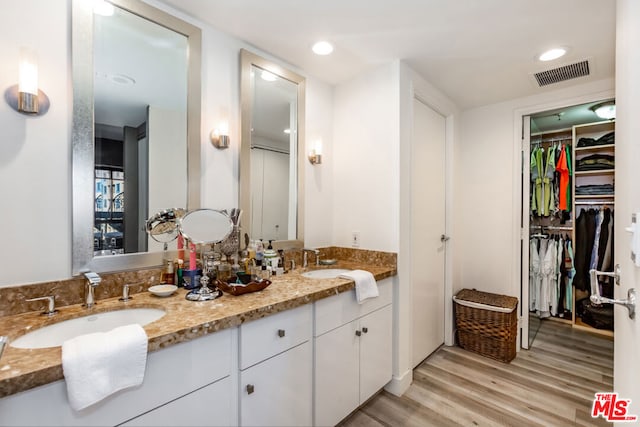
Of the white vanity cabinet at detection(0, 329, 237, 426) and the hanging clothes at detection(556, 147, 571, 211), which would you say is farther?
the hanging clothes at detection(556, 147, 571, 211)

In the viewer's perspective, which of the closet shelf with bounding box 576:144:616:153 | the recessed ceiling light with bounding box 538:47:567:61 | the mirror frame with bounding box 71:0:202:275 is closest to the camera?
the mirror frame with bounding box 71:0:202:275

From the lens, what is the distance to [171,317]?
1.14 metres

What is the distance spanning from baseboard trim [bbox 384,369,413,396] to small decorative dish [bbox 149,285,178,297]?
5.40ft

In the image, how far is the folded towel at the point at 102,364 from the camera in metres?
0.82

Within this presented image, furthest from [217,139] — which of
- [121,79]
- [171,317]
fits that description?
[171,317]

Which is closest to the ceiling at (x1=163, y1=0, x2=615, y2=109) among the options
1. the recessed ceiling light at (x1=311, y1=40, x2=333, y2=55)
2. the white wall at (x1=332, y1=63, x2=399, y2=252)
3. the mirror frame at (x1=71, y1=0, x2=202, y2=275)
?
the recessed ceiling light at (x1=311, y1=40, x2=333, y2=55)

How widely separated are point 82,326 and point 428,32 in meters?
2.31

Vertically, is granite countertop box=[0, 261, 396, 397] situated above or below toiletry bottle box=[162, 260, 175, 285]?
below

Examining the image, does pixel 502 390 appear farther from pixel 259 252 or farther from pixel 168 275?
pixel 168 275

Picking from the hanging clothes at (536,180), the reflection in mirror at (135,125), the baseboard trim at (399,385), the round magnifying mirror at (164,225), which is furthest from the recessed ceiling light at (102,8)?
the hanging clothes at (536,180)

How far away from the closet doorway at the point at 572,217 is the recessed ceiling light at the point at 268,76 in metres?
2.75

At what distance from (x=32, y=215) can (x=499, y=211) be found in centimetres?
338

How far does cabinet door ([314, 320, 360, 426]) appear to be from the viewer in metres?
1.58

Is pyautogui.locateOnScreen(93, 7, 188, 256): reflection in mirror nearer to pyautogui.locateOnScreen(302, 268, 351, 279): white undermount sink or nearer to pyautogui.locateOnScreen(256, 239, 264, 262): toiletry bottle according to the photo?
pyautogui.locateOnScreen(256, 239, 264, 262): toiletry bottle
